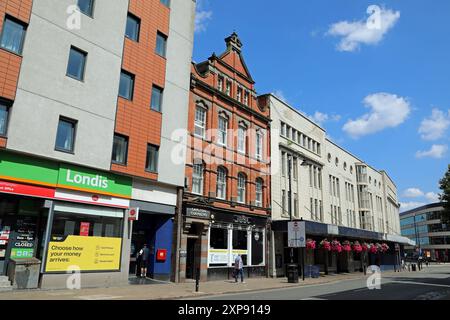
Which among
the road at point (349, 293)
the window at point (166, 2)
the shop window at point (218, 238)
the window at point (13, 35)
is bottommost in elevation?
the road at point (349, 293)

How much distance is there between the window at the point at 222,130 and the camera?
2744cm

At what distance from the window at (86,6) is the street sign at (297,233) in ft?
60.8

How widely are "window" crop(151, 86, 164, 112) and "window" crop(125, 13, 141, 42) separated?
9.99 ft

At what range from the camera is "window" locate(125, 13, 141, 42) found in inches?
838

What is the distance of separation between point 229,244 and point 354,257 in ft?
86.8

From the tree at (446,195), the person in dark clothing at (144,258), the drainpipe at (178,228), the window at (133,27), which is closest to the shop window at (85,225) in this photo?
the person in dark clothing at (144,258)

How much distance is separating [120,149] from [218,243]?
31.9 feet

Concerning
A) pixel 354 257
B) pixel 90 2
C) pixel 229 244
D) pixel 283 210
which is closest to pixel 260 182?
pixel 283 210

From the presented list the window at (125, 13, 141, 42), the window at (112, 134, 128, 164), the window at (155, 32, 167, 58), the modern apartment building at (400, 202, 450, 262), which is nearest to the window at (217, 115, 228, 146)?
the window at (155, 32, 167, 58)

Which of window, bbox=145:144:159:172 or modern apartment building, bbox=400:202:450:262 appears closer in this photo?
window, bbox=145:144:159:172

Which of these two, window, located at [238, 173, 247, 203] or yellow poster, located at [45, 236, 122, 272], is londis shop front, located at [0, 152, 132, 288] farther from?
window, located at [238, 173, 247, 203]

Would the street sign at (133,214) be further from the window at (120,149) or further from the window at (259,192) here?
the window at (259,192)

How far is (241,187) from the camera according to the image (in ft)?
94.7
